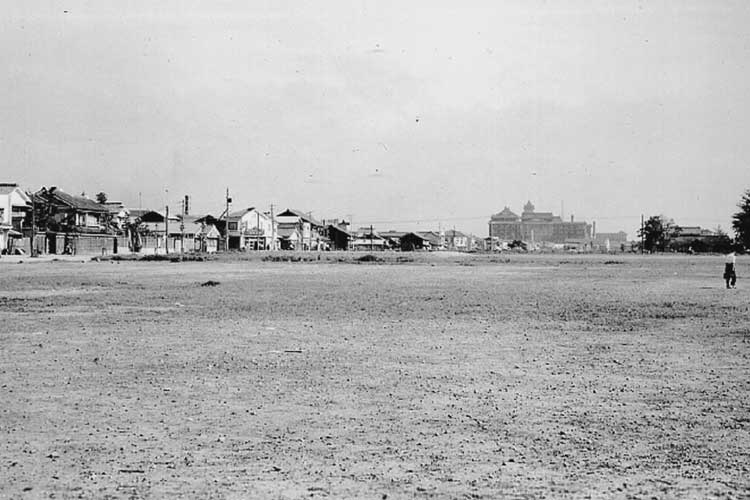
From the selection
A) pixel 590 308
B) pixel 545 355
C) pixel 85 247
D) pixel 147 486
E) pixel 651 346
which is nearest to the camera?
pixel 147 486

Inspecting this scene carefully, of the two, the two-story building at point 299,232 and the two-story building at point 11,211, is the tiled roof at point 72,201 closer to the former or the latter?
the two-story building at point 11,211

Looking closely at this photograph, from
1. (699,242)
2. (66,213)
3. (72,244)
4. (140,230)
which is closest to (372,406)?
(72,244)

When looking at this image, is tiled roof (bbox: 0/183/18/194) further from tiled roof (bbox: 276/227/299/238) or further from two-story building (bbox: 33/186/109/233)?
tiled roof (bbox: 276/227/299/238)

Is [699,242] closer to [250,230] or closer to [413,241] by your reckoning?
[413,241]

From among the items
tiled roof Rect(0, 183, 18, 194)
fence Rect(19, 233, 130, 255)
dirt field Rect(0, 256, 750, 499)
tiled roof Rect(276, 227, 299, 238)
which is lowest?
dirt field Rect(0, 256, 750, 499)

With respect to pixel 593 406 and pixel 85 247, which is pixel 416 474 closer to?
pixel 593 406

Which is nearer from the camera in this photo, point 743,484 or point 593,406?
point 743,484

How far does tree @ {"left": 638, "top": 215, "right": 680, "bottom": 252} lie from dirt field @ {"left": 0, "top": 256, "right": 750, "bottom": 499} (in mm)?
118651

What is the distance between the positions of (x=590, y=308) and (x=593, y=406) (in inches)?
497

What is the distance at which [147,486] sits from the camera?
5.55 metres

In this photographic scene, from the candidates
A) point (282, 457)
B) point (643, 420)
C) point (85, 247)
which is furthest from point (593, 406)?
point (85, 247)

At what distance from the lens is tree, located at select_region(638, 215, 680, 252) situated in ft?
425

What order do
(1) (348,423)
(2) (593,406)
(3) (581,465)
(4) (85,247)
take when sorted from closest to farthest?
(3) (581,465)
(1) (348,423)
(2) (593,406)
(4) (85,247)

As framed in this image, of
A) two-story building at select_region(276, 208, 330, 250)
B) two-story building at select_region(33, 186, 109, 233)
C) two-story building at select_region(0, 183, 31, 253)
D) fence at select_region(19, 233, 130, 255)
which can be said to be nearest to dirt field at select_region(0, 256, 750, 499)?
two-story building at select_region(0, 183, 31, 253)
